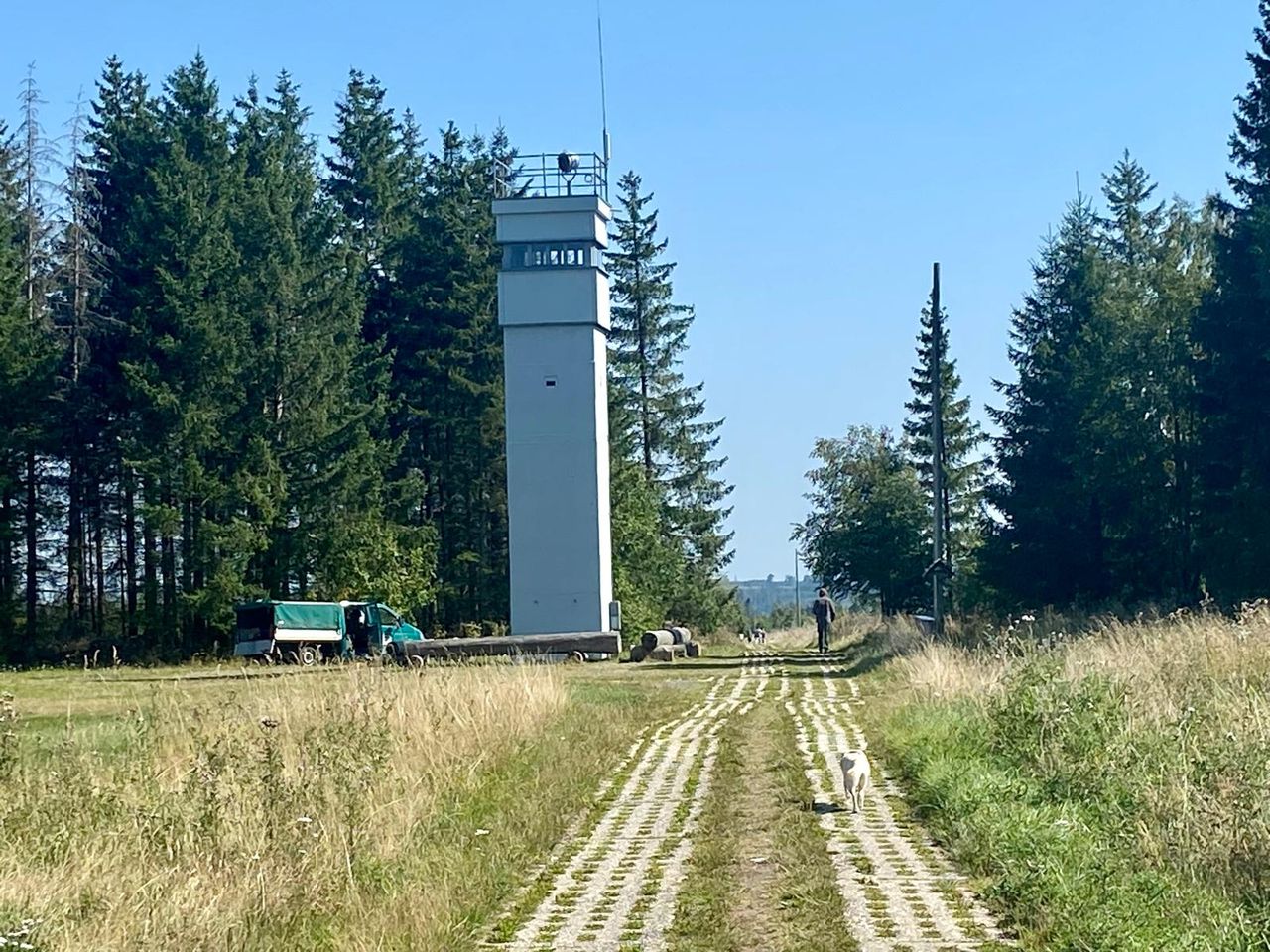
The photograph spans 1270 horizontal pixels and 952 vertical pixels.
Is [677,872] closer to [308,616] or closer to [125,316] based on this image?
[308,616]

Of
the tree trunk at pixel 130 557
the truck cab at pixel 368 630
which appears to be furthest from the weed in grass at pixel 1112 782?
the tree trunk at pixel 130 557

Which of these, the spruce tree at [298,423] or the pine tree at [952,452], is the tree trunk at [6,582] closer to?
the spruce tree at [298,423]

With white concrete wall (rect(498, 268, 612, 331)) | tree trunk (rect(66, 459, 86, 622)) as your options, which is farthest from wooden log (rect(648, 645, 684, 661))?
tree trunk (rect(66, 459, 86, 622))

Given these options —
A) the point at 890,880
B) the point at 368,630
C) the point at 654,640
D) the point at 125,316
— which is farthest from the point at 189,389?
the point at 890,880

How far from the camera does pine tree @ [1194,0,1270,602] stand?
36562 millimetres

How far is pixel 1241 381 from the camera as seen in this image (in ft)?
124

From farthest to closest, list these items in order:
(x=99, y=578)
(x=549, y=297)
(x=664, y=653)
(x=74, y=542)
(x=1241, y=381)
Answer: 1. (x=99, y=578)
2. (x=74, y=542)
3. (x=549, y=297)
4. (x=664, y=653)
5. (x=1241, y=381)

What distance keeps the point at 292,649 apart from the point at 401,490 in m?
14.3

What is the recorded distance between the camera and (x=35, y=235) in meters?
52.6

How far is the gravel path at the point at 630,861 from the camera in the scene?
9.09 metres

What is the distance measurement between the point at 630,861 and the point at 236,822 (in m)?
2.86

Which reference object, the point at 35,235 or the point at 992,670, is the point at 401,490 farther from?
the point at 992,670

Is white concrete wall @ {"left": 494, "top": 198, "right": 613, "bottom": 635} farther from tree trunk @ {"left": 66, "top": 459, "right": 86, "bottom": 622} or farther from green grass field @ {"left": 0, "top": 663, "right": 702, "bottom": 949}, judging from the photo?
green grass field @ {"left": 0, "top": 663, "right": 702, "bottom": 949}

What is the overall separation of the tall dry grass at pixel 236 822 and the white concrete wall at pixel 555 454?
30695 mm
